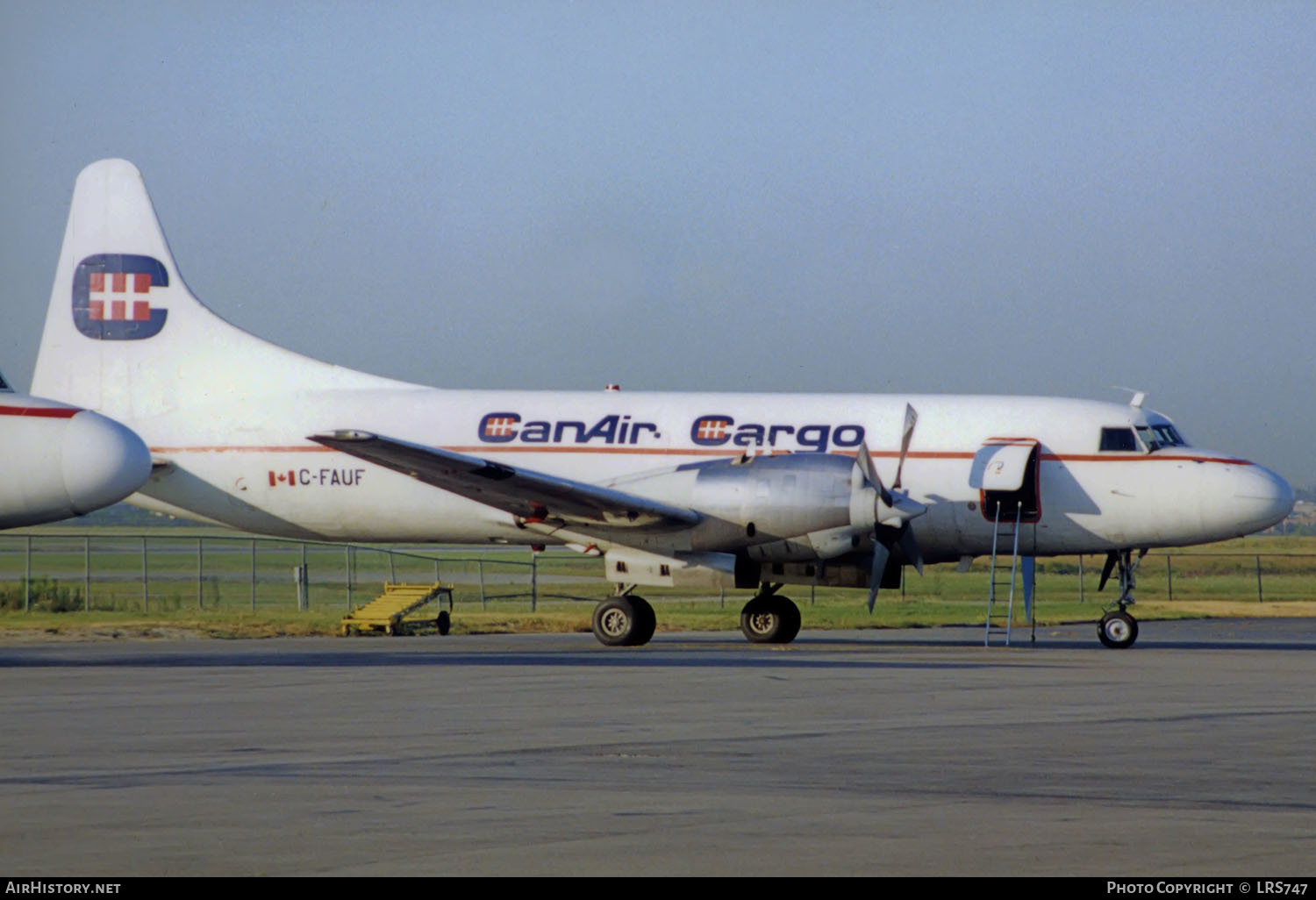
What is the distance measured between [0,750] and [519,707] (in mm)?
4581

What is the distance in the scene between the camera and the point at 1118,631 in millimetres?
23922

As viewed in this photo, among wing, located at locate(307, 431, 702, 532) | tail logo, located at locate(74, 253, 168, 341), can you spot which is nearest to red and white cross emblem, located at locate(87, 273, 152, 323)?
tail logo, located at locate(74, 253, 168, 341)

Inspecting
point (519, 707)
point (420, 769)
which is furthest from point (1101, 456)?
point (420, 769)

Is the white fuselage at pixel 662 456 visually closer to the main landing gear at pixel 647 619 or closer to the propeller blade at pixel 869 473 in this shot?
the propeller blade at pixel 869 473

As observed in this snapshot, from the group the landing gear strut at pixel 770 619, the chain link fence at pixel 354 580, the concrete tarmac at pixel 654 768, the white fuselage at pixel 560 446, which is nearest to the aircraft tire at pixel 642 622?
the white fuselage at pixel 560 446

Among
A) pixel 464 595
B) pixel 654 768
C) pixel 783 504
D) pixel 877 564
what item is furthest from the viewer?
pixel 464 595

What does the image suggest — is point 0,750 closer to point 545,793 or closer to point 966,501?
point 545,793

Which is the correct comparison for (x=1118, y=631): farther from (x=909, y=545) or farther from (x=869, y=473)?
(x=869, y=473)

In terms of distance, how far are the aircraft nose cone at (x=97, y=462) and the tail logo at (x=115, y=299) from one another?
32.7 ft

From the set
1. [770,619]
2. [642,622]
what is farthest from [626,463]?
[770,619]

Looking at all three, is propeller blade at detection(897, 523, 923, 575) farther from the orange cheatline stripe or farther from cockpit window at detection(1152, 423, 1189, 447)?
the orange cheatline stripe

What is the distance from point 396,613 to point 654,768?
63.1 feet

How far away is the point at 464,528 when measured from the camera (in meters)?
26.3
